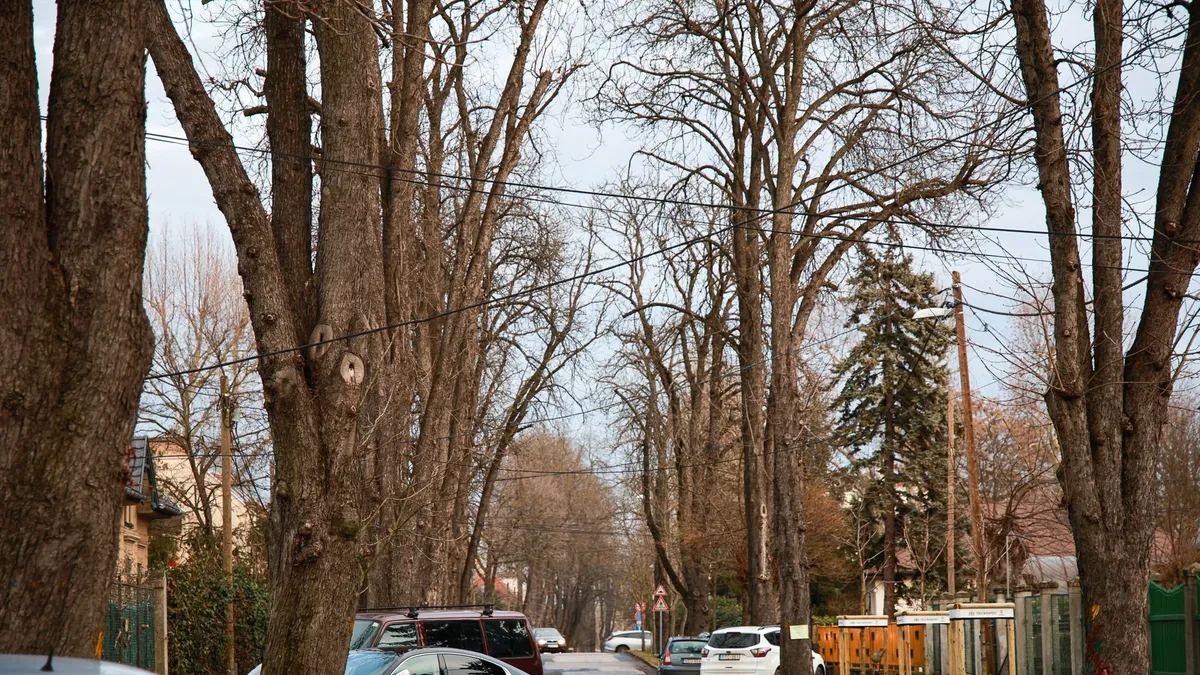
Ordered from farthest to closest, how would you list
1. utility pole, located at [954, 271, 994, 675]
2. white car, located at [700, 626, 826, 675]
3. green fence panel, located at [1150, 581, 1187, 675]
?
white car, located at [700, 626, 826, 675]
utility pole, located at [954, 271, 994, 675]
green fence panel, located at [1150, 581, 1187, 675]

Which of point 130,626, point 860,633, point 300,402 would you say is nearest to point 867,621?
point 860,633

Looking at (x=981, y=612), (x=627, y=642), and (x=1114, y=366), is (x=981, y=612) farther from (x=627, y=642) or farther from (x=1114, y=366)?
(x=627, y=642)

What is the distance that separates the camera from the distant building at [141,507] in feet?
109

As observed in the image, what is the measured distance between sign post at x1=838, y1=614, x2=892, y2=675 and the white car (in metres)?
2.91

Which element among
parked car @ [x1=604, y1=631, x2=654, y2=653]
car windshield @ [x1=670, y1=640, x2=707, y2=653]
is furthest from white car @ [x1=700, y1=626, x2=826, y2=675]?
parked car @ [x1=604, y1=631, x2=654, y2=653]

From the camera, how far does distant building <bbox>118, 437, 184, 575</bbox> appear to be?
1307 inches

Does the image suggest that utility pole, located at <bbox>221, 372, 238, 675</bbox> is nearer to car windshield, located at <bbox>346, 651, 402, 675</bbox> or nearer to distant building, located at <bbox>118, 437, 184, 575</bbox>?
distant building, located at <bbox>118, 437, 184, 575</bbox>

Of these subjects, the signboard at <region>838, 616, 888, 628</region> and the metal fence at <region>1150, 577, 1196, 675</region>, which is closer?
the metal fence at <region>1150, 577, 1196, 675</region>

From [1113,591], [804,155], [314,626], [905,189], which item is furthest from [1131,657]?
[804,155]

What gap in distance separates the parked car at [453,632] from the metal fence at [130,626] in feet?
20.7

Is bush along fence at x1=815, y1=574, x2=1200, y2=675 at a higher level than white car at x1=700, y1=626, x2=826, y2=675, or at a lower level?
higher

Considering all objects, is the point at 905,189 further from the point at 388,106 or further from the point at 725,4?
the point at 388,106

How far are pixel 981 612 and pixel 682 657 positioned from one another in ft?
55.1

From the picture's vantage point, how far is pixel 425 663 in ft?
47.2
